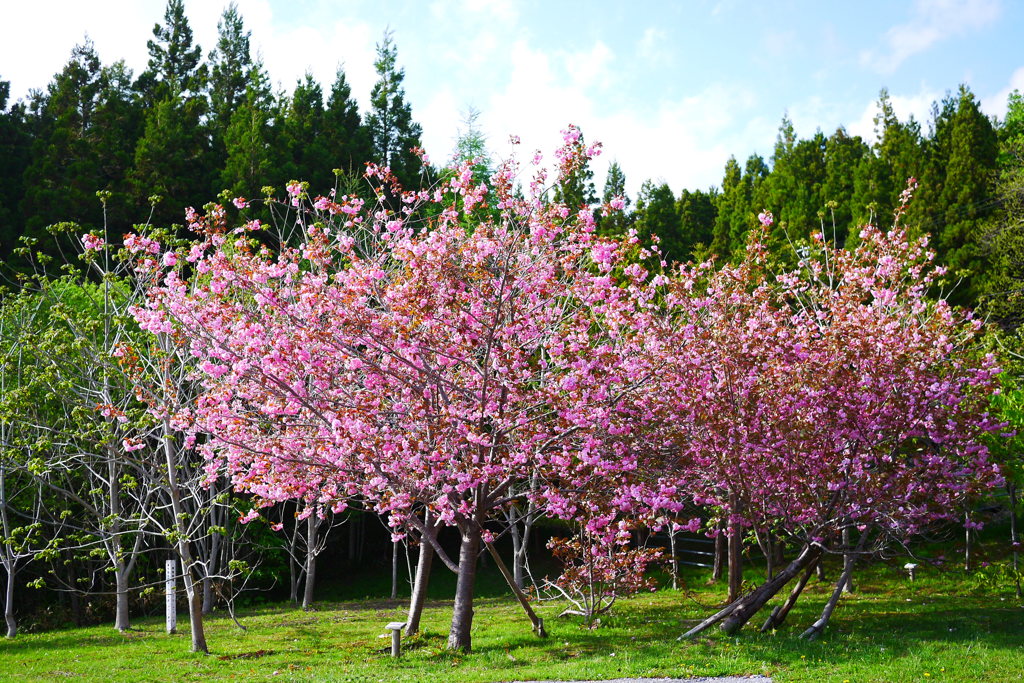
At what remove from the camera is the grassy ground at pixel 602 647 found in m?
8.87

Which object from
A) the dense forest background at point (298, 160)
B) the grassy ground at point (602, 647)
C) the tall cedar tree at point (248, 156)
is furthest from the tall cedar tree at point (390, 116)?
the grassy ground at point (602, 647)

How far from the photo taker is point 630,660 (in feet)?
30.9

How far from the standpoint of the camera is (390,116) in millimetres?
35594

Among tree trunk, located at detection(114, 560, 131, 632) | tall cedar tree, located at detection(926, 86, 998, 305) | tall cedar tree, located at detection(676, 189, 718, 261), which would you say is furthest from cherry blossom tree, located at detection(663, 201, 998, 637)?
tall cedar tree, located at detection(676, 189, 718, 261)

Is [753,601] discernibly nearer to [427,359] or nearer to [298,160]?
[427,359]

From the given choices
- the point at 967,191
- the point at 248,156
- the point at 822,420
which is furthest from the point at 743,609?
the point at 248,156

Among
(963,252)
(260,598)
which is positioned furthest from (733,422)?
(963,252)

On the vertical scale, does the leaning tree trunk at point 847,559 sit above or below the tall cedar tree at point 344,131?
below

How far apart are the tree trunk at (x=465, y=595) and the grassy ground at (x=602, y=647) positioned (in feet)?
A: 0.81

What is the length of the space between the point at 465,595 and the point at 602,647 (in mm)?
1885

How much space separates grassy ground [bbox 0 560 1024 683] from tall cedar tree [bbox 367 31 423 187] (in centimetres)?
2280

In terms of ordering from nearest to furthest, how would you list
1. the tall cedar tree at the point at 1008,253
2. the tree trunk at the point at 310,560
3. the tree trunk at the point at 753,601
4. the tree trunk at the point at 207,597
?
the tree trunk at the point at 753,601, the tree trunk at the point at 310,560, the tree trunk at the point at 207,597, the tall cedar tree at the point at 1008,253

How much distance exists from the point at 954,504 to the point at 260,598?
57.3 feet

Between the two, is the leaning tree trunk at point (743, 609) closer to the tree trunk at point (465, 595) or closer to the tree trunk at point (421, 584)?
the tree trunk at point (465, 595)
